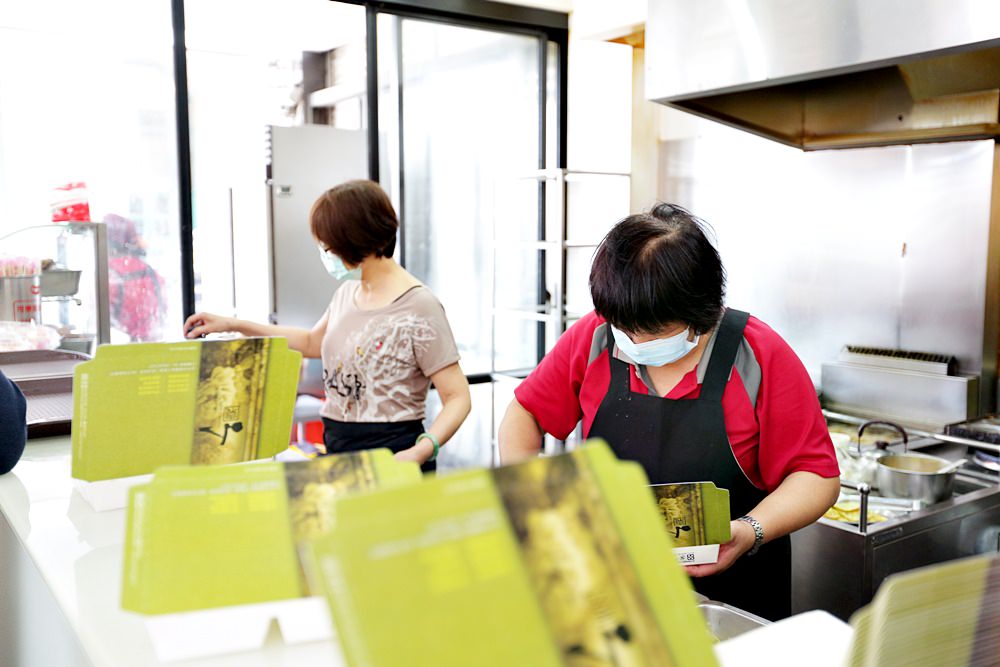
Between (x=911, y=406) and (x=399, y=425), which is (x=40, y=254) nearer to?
(x=399, y=425)

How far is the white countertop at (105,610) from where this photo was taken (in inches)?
39.6

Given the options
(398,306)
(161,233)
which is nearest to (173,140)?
(161,233)

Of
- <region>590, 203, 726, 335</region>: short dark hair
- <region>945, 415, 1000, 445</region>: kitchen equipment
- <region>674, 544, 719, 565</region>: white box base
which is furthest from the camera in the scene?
<region>945, 415, 1000, 445</region>: kitchen equipment

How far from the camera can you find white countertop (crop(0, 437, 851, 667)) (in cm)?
101

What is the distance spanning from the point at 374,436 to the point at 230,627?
1137 mm

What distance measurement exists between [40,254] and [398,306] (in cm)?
113

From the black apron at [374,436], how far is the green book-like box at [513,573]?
1.49 m

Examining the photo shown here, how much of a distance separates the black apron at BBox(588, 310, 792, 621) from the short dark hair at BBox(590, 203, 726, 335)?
140 millimetres

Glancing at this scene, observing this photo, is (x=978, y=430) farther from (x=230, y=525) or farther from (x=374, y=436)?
(x=230, y=525)

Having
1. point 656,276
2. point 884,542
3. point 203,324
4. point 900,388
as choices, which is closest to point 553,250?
point 900,388

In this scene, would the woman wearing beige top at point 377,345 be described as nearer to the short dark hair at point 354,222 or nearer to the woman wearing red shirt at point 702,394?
the short dark hair at point 354,222

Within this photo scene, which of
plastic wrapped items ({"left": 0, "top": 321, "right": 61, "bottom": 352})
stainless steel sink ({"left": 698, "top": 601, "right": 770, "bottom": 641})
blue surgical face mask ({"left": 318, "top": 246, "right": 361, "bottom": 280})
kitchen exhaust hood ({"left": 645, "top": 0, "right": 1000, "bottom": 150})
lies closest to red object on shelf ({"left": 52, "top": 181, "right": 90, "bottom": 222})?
plastic wrapped items ({"left": 0, "top": 321, "right": 61, "bottom": 352})

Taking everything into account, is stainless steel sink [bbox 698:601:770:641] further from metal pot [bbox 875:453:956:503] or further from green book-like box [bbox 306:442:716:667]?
metal pot [bbox 875:453:956:503]

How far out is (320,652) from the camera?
1034 mm
